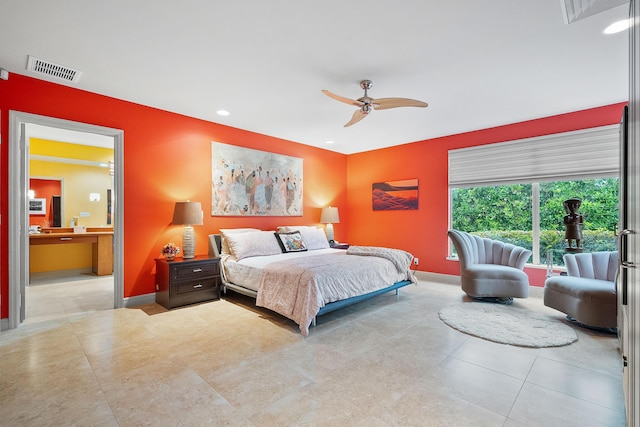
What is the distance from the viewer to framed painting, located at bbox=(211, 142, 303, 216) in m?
4.94

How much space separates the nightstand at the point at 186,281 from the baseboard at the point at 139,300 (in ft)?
0.27

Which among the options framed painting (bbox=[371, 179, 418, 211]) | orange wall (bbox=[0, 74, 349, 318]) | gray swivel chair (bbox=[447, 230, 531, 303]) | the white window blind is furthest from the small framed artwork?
the white window blind

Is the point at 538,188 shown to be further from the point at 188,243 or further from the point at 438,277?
the point at 188,243

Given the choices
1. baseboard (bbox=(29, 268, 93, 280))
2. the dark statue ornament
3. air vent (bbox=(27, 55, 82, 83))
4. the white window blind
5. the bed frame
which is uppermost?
air vent (bbox=(27, 55, 82, 83))

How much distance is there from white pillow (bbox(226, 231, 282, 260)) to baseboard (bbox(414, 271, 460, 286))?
2.87 meters

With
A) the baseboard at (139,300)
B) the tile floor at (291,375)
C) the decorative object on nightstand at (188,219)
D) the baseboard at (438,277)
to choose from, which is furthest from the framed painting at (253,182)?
the baseboard at (438,277)

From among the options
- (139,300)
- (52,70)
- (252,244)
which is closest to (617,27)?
(252,244)

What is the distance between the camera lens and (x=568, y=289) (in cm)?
333

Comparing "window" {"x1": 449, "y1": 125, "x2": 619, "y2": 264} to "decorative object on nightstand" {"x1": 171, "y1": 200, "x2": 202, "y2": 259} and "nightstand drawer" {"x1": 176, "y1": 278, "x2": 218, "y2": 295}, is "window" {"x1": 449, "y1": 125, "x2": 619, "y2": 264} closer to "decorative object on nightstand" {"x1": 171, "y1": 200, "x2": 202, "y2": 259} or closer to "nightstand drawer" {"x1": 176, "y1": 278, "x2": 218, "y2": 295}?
"nightstand drawer" {"x1": 176, "y1": 278, "x2": 218, "y2": 295}

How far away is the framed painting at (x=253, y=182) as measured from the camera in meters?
4.94

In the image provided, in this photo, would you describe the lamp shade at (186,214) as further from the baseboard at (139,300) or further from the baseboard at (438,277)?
→ the baseboard at (438,277)

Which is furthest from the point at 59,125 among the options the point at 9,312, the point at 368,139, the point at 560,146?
the point at 560,146

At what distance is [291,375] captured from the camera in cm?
229

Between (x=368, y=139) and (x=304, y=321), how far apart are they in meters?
3.95
